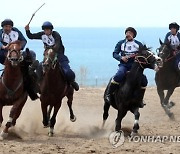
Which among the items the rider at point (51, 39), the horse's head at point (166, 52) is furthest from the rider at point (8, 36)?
the horse's head at point (166, 52)

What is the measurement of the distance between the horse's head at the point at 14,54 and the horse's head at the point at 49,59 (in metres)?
0.64

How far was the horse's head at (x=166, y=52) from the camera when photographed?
1520 cm

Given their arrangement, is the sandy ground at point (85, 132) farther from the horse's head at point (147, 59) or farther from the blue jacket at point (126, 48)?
the blue jacket at point (126, 48)

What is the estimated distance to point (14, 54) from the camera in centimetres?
1053

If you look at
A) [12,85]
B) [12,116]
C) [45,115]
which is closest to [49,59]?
[12,85]

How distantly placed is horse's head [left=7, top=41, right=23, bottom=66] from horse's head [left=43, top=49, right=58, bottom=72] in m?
0.64

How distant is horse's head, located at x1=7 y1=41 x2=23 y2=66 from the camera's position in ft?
34.4

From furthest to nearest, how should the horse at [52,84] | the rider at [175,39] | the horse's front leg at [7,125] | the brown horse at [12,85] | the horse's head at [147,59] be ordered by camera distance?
the rider at [175,39] < the horse at [52,84] < the horse's head at [147,59] < the horse's front leg at [7,125] < the brown horse at [12,85]

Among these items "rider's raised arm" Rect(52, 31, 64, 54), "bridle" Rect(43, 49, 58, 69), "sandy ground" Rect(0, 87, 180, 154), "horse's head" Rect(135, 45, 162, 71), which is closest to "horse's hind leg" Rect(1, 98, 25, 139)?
"sandy ground" Rect(0, 87, 180, 154)

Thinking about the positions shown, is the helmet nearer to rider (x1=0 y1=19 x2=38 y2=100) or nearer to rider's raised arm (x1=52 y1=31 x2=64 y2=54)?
rider's raised arm (x1=52 y1=31 x2=64 y2=54)

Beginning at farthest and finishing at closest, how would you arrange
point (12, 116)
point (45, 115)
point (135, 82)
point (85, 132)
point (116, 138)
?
point (85, 132) < point (45, 115) < point (135, 82) < point (12, 116) < point (116, 138)

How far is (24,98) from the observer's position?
11.8m

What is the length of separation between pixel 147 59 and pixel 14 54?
2.98 m

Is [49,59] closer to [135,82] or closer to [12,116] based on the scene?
[12,116]
